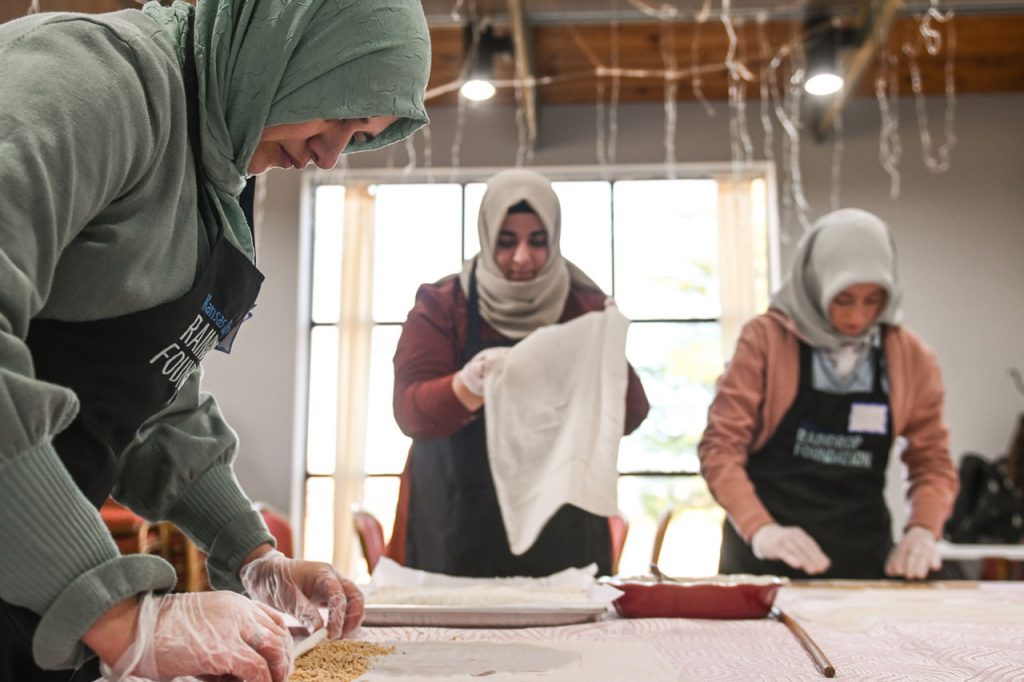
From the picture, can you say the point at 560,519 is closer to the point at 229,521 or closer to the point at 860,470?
the point at 860,470

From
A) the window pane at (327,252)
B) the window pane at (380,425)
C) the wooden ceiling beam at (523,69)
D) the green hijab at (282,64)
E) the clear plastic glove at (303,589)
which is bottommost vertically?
the clear plastic glove at (303,589)

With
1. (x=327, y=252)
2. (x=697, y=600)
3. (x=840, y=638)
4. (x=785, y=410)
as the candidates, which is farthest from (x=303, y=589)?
(x=327, y=252)

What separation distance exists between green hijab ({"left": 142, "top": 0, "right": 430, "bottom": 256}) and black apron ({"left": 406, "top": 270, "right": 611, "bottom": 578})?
1.19 m

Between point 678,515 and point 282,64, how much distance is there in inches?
170

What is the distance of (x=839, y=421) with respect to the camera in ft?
7.13

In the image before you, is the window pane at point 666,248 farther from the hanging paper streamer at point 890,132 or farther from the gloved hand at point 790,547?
the gloved hand at point 790,547

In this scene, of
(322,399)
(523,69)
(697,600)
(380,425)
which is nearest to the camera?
(697,600)

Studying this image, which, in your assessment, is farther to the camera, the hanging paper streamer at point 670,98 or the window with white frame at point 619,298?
the window with white frame at point 619,298

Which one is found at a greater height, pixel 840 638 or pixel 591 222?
pixel 591 222

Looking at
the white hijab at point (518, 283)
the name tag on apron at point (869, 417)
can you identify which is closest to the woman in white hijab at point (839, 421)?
the name tag on apron at point (869, 417)

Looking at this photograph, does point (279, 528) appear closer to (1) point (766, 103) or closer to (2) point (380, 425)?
(2) point (380, 425)

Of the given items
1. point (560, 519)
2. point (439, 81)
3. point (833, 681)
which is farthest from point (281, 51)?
point (439, 81)

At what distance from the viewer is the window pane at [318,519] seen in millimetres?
4895

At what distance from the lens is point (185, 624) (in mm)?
686
